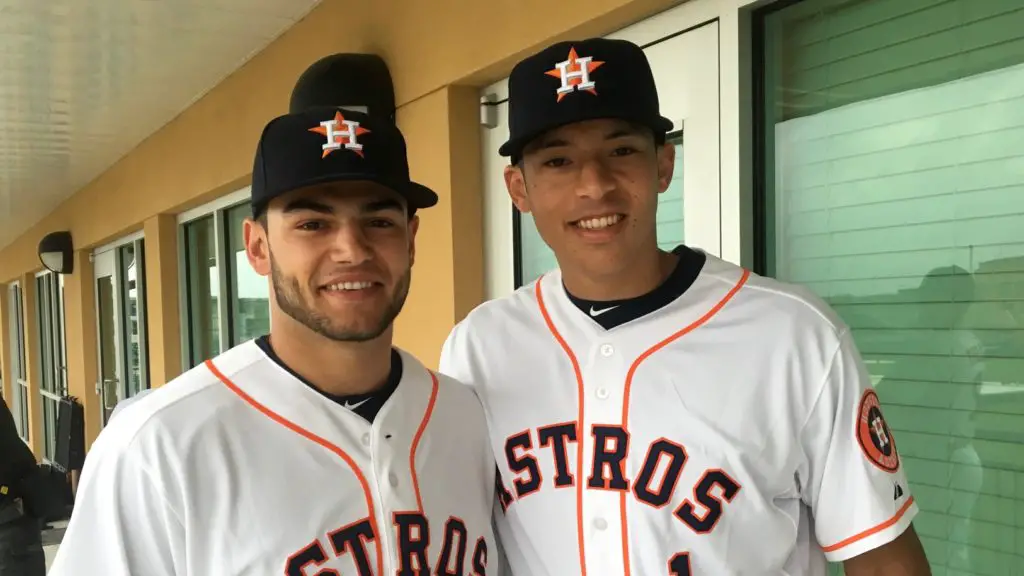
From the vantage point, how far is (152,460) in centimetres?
82

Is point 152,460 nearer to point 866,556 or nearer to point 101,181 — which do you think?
point 866,556

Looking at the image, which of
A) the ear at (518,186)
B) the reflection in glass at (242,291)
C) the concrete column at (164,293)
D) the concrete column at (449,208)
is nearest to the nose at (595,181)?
the ear at (518,186)

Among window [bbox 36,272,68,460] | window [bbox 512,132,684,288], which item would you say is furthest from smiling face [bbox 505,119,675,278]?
window [bbox 36,272,68,460]

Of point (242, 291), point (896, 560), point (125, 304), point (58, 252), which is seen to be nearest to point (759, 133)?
point (896, 560)

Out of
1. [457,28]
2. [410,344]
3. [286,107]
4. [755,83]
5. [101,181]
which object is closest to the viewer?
[755,83]

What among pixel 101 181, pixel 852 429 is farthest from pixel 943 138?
pixel 101 181

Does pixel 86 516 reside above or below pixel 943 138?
below

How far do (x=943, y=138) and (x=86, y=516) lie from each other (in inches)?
48.2

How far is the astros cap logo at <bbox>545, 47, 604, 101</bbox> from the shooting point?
968 millimetres

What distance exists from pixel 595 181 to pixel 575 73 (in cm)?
14

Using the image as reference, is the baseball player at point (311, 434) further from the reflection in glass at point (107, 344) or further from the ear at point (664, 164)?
the reflection in glass at point (107, 344)

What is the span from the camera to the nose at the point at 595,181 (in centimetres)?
96

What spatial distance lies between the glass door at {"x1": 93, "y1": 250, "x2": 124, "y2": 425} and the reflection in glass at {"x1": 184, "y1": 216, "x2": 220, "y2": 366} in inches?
62.4

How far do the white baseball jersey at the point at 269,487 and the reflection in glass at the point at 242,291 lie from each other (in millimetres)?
2649
